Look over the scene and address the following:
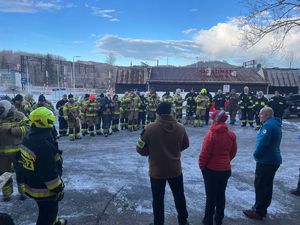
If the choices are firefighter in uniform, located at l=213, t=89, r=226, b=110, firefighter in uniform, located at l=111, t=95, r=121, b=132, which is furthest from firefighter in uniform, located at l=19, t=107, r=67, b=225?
firefighter in uniform, located at l=213, t=89, r=226, b=110

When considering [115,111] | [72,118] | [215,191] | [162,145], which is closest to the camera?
[162,145]

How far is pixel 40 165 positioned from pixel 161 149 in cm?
168

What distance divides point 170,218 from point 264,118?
2405 mm

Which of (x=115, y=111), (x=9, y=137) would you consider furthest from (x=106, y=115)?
(x=9, y=137)

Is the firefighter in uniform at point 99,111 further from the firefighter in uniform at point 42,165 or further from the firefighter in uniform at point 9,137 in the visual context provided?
the firefighter in uniform at point 42,165

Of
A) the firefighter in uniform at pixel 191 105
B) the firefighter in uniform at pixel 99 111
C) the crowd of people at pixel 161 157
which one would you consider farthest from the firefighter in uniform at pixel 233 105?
the crowd of people at pixel 161 157

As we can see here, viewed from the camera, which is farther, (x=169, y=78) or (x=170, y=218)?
(x=169, y=78)

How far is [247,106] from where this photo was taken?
15977 mm

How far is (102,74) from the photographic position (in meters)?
128

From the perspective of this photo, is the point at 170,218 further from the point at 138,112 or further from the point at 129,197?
the point at 138,112

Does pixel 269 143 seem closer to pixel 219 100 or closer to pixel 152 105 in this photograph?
pixel 152 105

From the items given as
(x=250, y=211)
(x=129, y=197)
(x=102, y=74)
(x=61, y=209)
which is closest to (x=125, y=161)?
(x=129, y=197)

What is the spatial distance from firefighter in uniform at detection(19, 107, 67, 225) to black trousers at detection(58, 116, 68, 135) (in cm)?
905

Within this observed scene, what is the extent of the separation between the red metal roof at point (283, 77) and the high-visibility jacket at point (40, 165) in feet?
114
